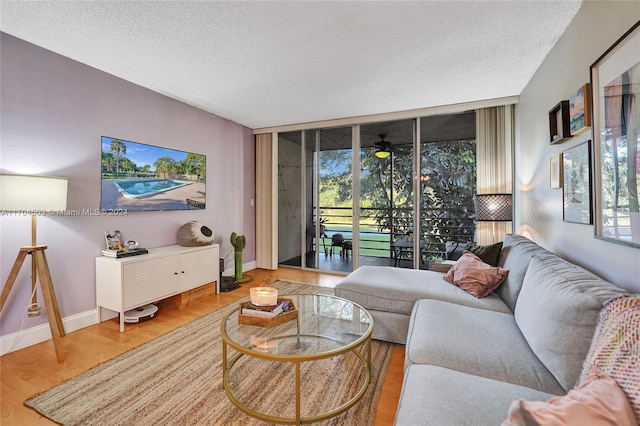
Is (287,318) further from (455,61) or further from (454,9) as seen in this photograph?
(455,61)

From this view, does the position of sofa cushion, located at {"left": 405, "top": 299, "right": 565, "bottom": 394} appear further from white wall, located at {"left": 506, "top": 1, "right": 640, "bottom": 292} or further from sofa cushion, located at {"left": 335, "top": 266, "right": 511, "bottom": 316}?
white wall, located at {"left": 506, "top": 1, "right": 640, "bottom": 292}

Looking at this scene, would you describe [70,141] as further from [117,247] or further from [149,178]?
[117,247]

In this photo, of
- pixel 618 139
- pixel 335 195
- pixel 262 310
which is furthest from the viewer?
pixel 335 195

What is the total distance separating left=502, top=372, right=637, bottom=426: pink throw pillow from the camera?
27.0 inches

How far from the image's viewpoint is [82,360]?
205cm

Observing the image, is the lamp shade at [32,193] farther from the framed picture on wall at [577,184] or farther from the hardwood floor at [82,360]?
the framed picture on wall at [577,184]

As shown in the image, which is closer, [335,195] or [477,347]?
[477,347]

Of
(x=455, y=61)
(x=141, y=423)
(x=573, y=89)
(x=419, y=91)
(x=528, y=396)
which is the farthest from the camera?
(x=419, y=91)

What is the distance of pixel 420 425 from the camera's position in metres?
0.91

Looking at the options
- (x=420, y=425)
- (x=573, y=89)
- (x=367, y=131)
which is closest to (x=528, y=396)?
(x=420, y=425)

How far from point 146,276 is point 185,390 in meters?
1.40

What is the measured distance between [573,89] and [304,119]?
10.3ft

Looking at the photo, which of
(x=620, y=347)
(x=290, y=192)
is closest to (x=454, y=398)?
(x=620, y=347)

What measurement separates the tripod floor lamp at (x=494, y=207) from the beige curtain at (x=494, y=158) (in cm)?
51
